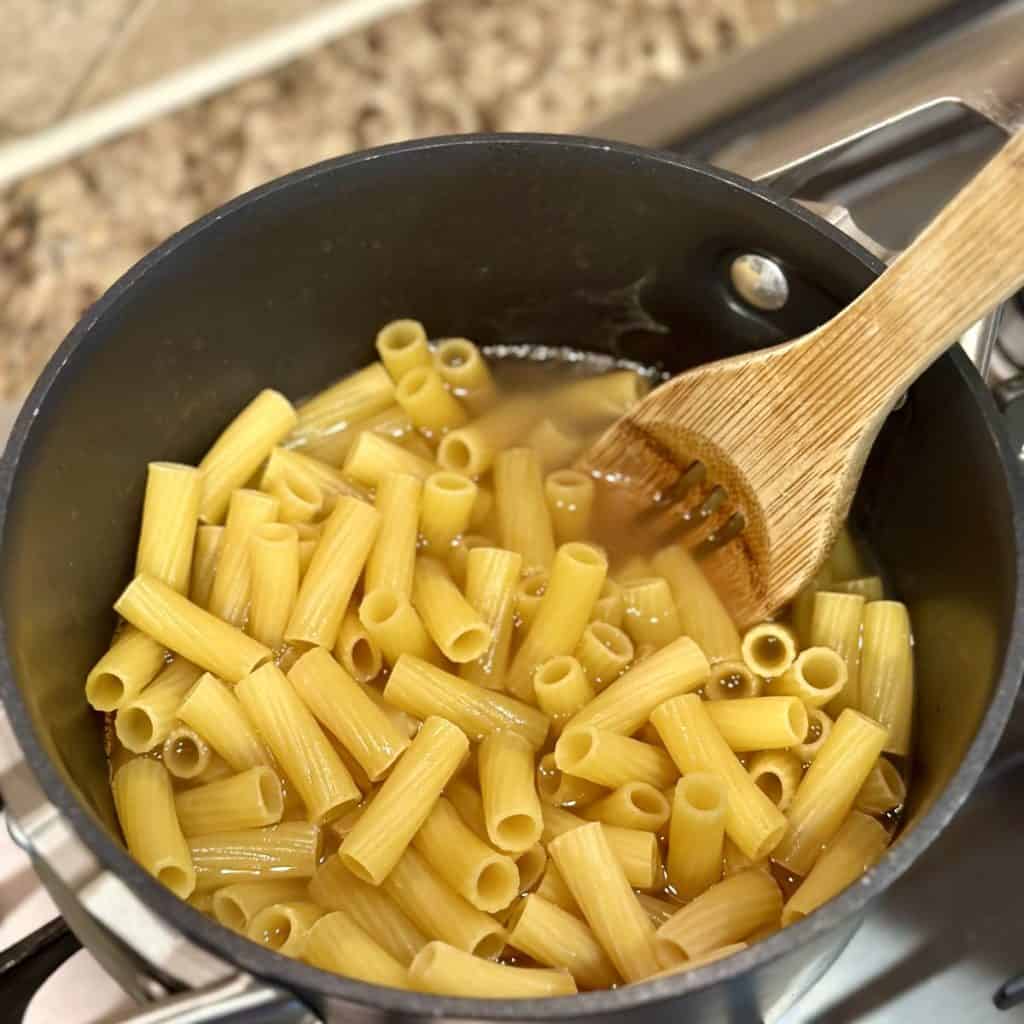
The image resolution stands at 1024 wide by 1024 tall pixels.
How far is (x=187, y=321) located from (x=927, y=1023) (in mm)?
773

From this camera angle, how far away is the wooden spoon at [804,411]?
2.81 feet

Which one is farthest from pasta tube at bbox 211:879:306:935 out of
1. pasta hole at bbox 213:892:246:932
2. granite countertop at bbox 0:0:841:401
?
granite countertop at bbox 0:0:841:401

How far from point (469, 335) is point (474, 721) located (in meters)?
0.42

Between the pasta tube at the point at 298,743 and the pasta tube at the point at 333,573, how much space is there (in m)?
0.05

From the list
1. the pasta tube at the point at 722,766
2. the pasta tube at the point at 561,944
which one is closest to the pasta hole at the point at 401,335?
the pasta tube at the point at 722,766

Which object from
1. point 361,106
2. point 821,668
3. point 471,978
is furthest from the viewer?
point 361,106

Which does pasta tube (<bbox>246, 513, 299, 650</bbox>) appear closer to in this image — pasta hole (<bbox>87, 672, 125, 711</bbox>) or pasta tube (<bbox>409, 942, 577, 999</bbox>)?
pasta hole (<bbox>87, 672, 125, 711</bbox>)

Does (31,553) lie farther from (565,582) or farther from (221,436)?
(565,582)

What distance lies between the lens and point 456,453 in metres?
1.21

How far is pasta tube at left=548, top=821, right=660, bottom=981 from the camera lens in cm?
91

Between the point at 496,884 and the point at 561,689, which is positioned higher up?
the point at 561,689

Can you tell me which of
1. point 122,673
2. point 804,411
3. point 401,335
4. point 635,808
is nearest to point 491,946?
point 635,808

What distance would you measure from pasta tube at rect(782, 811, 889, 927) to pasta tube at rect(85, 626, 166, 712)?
0.51 metres

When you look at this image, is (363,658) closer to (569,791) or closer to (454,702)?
(454,702)
